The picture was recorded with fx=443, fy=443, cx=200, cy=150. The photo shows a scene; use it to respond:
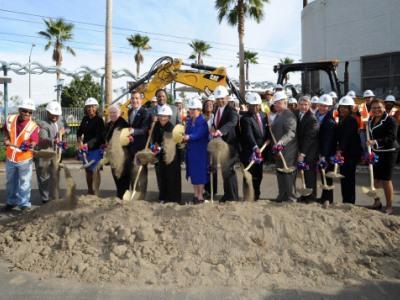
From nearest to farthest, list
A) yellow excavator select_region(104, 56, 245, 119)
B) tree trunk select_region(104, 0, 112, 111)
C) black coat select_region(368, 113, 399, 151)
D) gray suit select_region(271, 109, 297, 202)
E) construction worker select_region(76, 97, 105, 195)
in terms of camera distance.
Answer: black coat select_region(368, 113, 399, 151)
gray suit select_region(271, 109, 297, 202)
construction worker select_region(76, 97, 105, 195)
yellow excavator select_region(104, 56, 245, 119)
tree trunk select_region(104, 0, 112, 111)

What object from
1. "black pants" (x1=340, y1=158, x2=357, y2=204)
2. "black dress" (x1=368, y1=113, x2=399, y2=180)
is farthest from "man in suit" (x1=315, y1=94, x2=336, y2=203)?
"black dress" (x1=368, y1=113, x2=399, y2=180)

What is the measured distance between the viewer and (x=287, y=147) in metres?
6.56

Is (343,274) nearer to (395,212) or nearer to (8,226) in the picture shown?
(395,212)

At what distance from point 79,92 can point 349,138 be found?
18.9 meters

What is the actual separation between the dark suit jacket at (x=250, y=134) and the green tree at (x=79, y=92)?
17500mm

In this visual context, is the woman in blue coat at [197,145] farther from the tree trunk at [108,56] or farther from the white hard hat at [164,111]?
the tree trunk at [108,56]

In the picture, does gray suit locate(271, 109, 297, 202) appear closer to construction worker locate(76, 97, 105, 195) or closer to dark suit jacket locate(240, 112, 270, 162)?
dark suit jacket locate(240, 112, 270, 162)

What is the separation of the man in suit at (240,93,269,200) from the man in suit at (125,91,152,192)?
1514 millimetres

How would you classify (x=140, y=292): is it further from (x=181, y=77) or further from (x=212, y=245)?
(x=181, y=77)

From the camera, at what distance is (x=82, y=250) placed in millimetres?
4625

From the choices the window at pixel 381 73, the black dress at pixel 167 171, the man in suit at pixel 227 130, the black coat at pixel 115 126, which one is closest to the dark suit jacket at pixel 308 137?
the man in suit at pixel 227 130

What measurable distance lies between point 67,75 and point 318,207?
11.7 m

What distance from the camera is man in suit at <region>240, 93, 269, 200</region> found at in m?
6.55

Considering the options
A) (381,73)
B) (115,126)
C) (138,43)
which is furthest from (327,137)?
(138,43)
